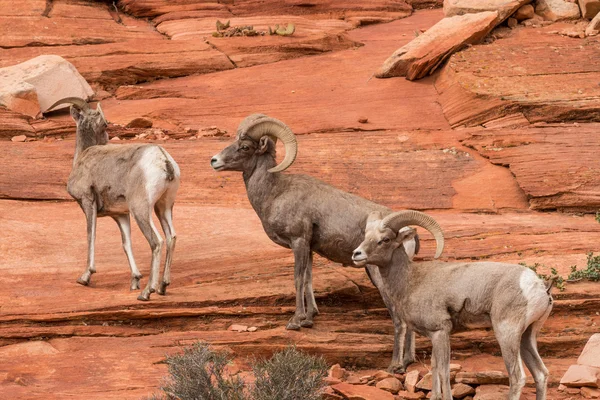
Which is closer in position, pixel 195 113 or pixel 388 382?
pixel 388 382

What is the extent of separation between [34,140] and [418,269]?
11.4 meters

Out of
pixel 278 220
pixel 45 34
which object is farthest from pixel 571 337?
pixel 45 34

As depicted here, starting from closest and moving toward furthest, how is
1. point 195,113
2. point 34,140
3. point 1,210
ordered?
point 1,210 < point 34,140 < point 195,113

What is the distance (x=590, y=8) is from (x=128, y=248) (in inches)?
592

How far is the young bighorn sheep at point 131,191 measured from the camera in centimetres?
1412

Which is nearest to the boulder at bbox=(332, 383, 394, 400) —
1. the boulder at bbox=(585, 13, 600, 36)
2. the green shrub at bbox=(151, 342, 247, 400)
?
the green shrub at bbox=(151, 342, 247, 400)

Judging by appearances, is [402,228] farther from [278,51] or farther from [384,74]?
[278,51]

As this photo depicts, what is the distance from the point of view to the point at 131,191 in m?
14.3

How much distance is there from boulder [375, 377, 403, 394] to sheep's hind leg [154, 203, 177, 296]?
10.7 feet

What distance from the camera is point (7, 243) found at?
15820 mm

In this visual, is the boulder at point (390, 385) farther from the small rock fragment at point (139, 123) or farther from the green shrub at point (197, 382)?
the small rock fragment at point (139, 123)

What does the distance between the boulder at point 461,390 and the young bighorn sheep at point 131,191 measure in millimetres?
3994

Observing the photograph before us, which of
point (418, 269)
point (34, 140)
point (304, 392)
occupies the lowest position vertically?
point (34, 140)

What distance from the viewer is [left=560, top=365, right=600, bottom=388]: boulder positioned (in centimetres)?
1163
